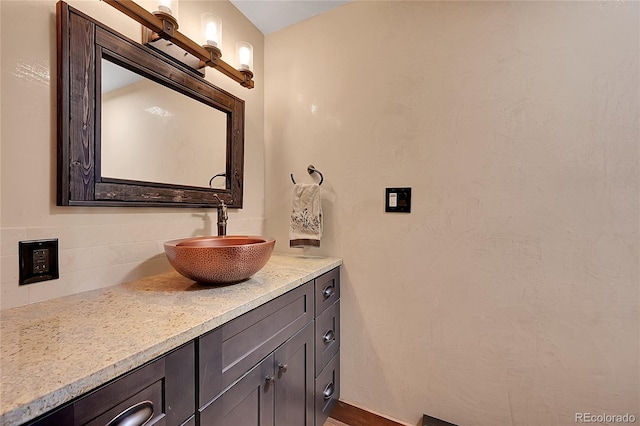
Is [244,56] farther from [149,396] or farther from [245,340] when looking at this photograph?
[149,396]

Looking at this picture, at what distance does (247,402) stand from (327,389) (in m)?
0.67

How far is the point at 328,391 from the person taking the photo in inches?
53.2

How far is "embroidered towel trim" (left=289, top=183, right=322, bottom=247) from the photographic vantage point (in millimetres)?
1447

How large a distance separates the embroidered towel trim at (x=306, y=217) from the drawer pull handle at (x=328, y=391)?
0.71 m

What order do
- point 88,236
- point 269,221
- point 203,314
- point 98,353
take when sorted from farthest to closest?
point 269,221 < point 88,236 < point 203,314 < point 98,353

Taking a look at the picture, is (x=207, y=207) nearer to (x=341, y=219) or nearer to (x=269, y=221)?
(x=269, y=221)

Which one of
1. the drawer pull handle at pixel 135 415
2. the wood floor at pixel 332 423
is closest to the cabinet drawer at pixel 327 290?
the wood floor at pixel 332 423

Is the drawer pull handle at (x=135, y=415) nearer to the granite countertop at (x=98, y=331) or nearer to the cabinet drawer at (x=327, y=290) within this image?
the granite countertop at (x=98, y=331)

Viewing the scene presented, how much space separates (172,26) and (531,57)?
1407 millimetres

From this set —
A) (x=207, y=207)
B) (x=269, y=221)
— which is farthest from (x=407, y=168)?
(x=207, y=207)

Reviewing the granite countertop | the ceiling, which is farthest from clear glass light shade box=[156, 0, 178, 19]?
the granite countertop

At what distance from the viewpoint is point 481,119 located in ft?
3.83

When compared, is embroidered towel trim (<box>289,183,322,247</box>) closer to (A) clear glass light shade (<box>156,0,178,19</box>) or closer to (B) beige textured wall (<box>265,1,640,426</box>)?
(B) beige textured wall (<box>265,1,640,426</box>)

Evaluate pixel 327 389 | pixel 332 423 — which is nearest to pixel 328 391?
pixel 327 389
